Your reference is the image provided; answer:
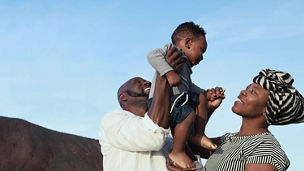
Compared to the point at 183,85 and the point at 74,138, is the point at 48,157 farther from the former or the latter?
the point at 183,85

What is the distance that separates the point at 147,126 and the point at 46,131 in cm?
1132

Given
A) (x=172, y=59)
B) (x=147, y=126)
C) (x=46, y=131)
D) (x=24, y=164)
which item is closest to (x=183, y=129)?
(x=147, y=126)

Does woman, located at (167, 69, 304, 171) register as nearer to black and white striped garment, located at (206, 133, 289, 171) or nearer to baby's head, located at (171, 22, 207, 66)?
black and white striped garment, located at (206, 133, 289, 171)

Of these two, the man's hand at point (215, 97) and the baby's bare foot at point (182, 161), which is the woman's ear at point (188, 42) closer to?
the man's hand at point (215, 97)

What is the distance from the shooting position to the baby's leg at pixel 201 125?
387cm

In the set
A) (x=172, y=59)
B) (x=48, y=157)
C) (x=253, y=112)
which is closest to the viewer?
(x=172, y=59)

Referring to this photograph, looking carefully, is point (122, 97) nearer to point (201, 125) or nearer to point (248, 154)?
point (201, 125)

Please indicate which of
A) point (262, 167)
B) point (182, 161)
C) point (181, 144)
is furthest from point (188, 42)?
point (262, 167)

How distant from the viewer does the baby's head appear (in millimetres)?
4094

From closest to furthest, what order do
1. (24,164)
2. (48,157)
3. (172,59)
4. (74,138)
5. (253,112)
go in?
1. (172,59)
2. (253,112)
3. (24,164)
4. (48,157)
5. (74,138)

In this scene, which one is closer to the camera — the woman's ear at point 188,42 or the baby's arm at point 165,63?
the baby's arm at point 165,63

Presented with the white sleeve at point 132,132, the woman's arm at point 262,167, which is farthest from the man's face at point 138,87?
the woman's arm at point 262,167

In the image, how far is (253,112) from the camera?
12.7 ft

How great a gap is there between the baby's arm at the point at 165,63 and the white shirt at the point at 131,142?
0.33 metres
